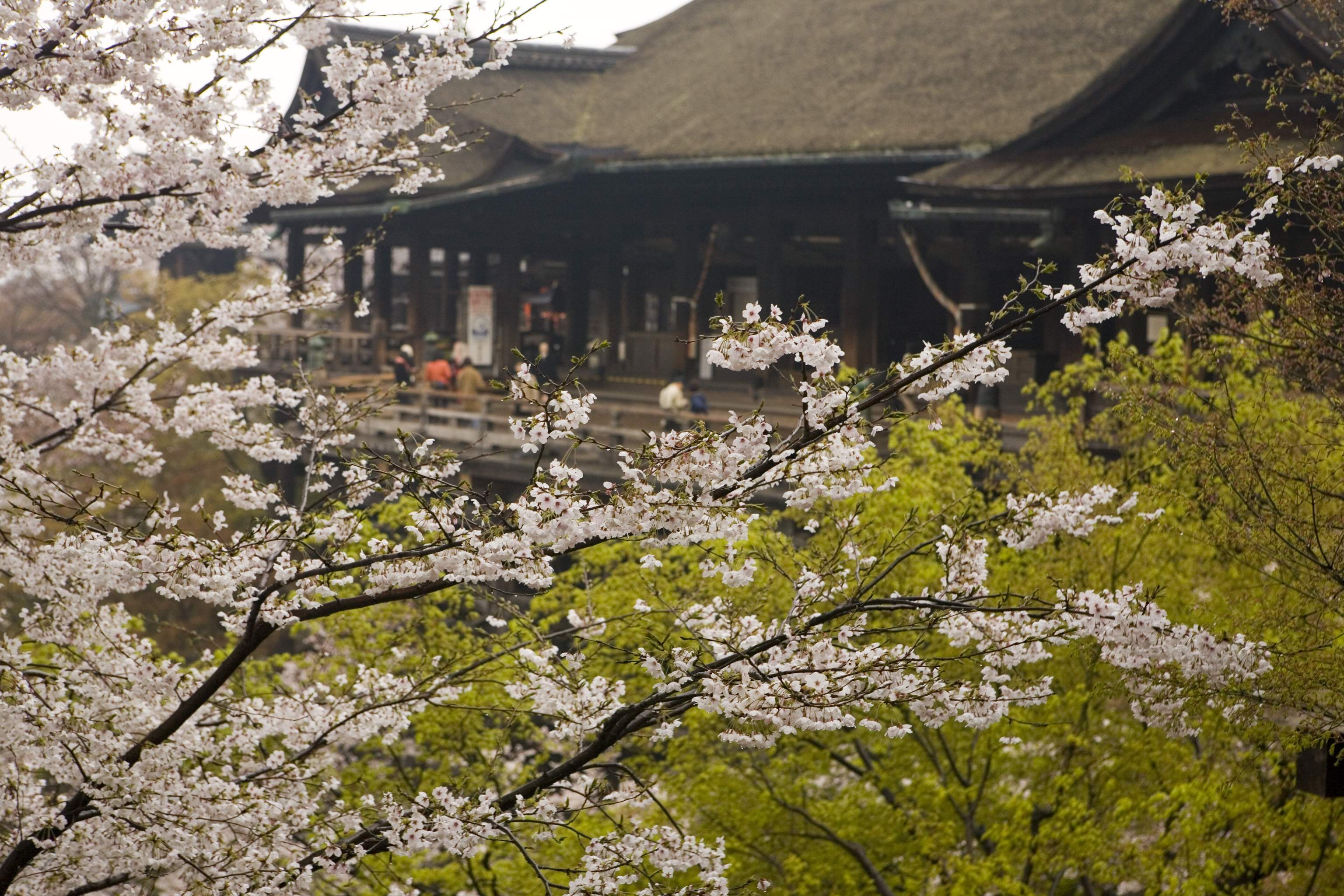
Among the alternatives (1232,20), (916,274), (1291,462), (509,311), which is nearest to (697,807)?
(1291,462)

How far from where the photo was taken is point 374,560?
191 inches

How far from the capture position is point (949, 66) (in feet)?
69.9

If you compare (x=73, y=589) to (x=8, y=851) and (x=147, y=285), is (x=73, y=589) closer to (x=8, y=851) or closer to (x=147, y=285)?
(x=8, y=851)

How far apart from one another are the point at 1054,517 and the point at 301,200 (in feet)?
13.1

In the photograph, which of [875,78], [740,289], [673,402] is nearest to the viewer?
[673,402]

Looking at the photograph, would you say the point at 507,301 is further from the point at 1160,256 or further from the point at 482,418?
the point at 1160,256

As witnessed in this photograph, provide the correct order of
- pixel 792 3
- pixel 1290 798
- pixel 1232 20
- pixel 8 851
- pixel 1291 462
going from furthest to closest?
pixel 792 3 < pixel 1232 20 < pixel 1290 798 < pixel 1291 462 < pixel 8 851

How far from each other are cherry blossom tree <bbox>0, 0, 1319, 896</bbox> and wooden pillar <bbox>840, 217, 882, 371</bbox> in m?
12.1

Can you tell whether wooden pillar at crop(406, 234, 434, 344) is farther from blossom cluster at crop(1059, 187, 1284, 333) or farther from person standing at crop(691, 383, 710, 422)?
blossom cluster at crop(1059, 187, 1284, 333)

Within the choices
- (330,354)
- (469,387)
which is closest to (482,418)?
(469,387)

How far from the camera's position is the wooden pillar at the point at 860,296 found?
64.2 feet

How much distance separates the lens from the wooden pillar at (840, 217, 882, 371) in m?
19.6

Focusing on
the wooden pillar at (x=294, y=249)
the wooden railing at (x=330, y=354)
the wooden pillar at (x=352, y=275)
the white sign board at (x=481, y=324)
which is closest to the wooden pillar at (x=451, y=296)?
the white sign board at (x=481, y=324)

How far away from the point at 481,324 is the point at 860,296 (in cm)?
873
